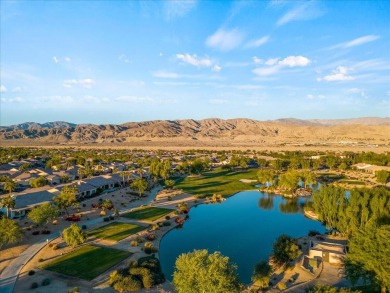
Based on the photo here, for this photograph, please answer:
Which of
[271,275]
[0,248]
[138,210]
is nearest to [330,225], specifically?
[271,275]

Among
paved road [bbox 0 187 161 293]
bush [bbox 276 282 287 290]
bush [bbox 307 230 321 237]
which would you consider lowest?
bush [bbox 307 230 321 237]

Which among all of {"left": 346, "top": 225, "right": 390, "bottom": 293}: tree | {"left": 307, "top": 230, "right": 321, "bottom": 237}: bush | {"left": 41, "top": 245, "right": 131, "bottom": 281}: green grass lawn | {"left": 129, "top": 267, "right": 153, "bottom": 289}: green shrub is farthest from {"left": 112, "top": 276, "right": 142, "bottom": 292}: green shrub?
{"left": 307, "top": 230, "right": 321, "bottom": 237}: bush

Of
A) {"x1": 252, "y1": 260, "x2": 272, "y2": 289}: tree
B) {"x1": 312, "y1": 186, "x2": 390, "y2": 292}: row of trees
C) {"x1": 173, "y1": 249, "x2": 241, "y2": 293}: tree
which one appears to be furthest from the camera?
{"x1": 252, "y1": 260, "x2": 272, "y2": 289}: tree

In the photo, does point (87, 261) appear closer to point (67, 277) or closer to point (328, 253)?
point (67, 277)

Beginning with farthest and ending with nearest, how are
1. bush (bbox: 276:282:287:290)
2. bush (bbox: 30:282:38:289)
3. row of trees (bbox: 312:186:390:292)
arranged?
1. bush (bbox: 276:282:287:290)
2. bush (bbox: 30:282:38:289)
3. row of trees (bbox: 312:186:390:292)

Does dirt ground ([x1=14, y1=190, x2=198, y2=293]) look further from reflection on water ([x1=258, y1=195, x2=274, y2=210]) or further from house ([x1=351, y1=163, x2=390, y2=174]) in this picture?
house ([x1=351, y1=163, x2=390, y2=174])

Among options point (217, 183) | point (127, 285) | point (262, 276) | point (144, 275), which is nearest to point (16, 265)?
point (127, 285)

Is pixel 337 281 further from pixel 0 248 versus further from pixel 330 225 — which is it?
pixel 0 248
